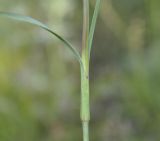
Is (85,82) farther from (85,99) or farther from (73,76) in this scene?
(73,76)

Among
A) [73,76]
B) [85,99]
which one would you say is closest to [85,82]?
[85,99]

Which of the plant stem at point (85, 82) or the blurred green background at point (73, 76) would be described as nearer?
the plant stem at point (85, 82)

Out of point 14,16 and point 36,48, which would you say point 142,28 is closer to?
point 36,48

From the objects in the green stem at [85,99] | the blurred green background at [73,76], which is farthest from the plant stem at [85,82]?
the blurred green background at [73,76]

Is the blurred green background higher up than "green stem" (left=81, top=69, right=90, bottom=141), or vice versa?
the blurred green background

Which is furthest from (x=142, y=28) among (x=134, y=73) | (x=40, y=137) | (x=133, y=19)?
(x=40, y=137)

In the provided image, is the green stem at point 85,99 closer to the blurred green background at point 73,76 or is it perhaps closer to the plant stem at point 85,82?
the plant stem at point 85,82

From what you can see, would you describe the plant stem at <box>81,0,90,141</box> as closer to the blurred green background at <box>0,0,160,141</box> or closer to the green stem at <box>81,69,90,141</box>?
the green stem at <box>81,69,90,141</box>

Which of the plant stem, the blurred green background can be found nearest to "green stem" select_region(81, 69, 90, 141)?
the plant stem

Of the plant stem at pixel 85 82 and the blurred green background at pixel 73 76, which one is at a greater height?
the blurred green background at pixel 73 76
